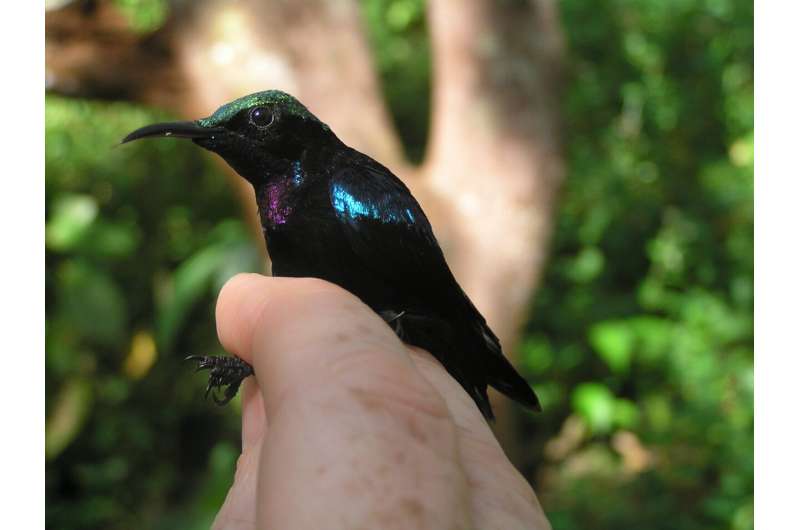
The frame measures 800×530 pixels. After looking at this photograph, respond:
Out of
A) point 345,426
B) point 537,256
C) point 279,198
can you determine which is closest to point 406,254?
point 279,198

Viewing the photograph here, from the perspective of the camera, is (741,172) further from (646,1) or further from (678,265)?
(646,1)

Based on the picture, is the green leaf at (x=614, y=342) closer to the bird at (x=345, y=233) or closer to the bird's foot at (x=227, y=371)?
the bird at (x=345, y=233)

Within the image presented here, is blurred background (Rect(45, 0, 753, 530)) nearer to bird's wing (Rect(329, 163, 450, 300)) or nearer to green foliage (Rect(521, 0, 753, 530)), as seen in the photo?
green foliage (Rect(521, 0, 753, 530))

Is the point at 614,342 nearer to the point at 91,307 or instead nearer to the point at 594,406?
the point at 594,406

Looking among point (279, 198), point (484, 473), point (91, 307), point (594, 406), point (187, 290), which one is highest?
point (279, 198)

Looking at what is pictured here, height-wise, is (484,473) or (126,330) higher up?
(484,473)

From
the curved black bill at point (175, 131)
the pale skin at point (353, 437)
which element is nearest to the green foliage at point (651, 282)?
the pale skin at point (353, 437)

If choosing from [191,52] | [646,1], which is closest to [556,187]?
[191,52]
